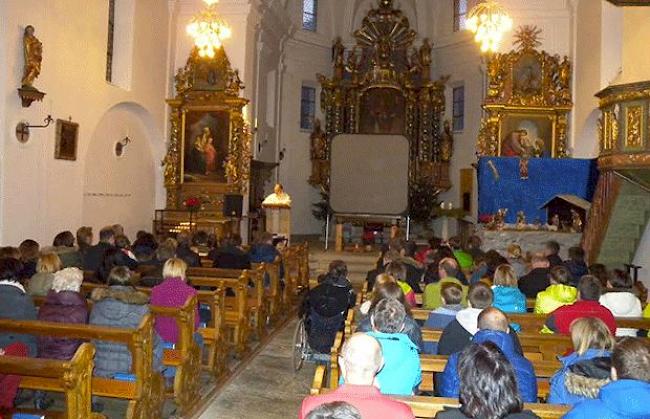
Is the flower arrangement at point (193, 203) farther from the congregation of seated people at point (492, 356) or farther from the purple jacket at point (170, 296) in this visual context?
the purple jacket at point (170, 296)

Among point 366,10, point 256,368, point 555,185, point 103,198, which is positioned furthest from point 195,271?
point 366,10

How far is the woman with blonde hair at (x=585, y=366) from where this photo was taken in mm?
3238

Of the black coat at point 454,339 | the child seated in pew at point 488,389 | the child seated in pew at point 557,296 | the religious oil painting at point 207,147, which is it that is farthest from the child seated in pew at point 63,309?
the religious oil painting at point 207,147

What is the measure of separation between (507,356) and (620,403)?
3.26ft

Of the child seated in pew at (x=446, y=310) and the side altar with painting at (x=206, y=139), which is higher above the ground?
the side altar with painting at (x=206, y=139)

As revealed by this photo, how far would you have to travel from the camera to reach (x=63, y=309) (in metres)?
4.95

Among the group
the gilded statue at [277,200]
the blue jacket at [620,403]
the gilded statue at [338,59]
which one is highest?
the gilded statue at [338,59]

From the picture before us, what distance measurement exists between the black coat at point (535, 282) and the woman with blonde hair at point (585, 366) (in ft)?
12.7

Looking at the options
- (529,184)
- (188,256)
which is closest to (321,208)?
(529,184)

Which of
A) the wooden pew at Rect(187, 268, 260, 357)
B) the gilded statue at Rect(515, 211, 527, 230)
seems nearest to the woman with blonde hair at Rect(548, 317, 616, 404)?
the wooden pew at Rect(187, 268, 260, 357)

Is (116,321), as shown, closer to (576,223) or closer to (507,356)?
→ (507,356)

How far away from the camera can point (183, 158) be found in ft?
52.6

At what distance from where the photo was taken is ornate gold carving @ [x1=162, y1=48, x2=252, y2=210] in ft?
52.1

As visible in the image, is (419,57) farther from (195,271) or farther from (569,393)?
(569,393)
